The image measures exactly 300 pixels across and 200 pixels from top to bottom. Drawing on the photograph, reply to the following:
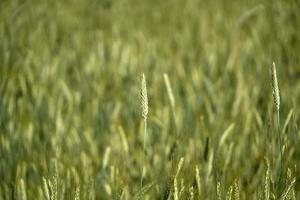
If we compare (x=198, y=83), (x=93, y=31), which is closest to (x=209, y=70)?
(x=198, y=83)

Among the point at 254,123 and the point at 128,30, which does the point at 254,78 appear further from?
the point at 128,30

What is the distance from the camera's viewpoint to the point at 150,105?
4.01 ft

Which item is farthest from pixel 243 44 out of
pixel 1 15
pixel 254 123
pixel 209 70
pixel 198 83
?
pixel 1 15

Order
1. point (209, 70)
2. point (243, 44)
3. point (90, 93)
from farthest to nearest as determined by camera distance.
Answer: point (243, 44), point (209, 70), point (90, 93)

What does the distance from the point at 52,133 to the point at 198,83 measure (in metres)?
0.49

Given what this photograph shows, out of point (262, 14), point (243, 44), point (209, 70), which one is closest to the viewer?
point (209, 70)

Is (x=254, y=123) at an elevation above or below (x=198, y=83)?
below

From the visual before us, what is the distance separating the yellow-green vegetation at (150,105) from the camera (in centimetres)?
74

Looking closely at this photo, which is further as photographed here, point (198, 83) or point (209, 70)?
point (209, 70)

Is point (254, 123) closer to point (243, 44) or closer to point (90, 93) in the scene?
point (90, 93)

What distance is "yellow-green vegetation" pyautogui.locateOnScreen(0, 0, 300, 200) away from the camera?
0.74 meters

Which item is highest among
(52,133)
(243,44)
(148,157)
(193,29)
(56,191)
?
(193,29)

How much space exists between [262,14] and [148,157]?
1.23 m

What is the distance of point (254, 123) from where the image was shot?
3.12 ft
